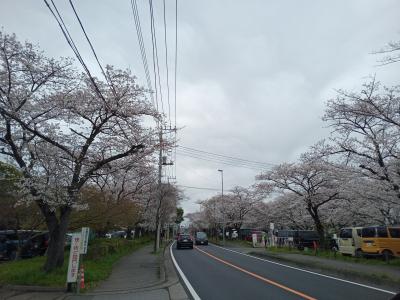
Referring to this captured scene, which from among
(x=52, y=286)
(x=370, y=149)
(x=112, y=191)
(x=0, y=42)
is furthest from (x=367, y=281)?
(x=112, y=191)

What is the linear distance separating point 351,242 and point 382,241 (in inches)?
115

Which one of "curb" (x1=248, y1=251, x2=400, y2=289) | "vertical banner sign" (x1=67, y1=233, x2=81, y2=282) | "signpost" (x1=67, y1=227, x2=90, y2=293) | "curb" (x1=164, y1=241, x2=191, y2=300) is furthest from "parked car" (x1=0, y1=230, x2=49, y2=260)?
"curb" (x1=248, y1=251, x2=400, y2=289)

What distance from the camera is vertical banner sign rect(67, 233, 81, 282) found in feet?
39.0

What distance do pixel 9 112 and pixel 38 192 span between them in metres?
2.87

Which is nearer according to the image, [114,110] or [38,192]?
[38,192]

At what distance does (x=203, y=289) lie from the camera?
1203 centimetres

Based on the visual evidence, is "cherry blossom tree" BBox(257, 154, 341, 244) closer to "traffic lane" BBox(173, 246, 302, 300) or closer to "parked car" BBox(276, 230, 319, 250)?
"parked car" BBox(276, 230, 319, 250)

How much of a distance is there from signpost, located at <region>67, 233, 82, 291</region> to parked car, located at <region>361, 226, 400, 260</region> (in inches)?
608

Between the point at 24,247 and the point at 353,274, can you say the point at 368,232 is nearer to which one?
the point at 353,274

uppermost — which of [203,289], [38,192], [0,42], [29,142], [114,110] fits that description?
[0,42]

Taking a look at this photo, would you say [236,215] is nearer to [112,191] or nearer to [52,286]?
[112,191]

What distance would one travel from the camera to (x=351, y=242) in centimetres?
2347

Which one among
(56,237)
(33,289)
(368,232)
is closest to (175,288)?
(33,289)

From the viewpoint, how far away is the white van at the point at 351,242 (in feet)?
75.0
